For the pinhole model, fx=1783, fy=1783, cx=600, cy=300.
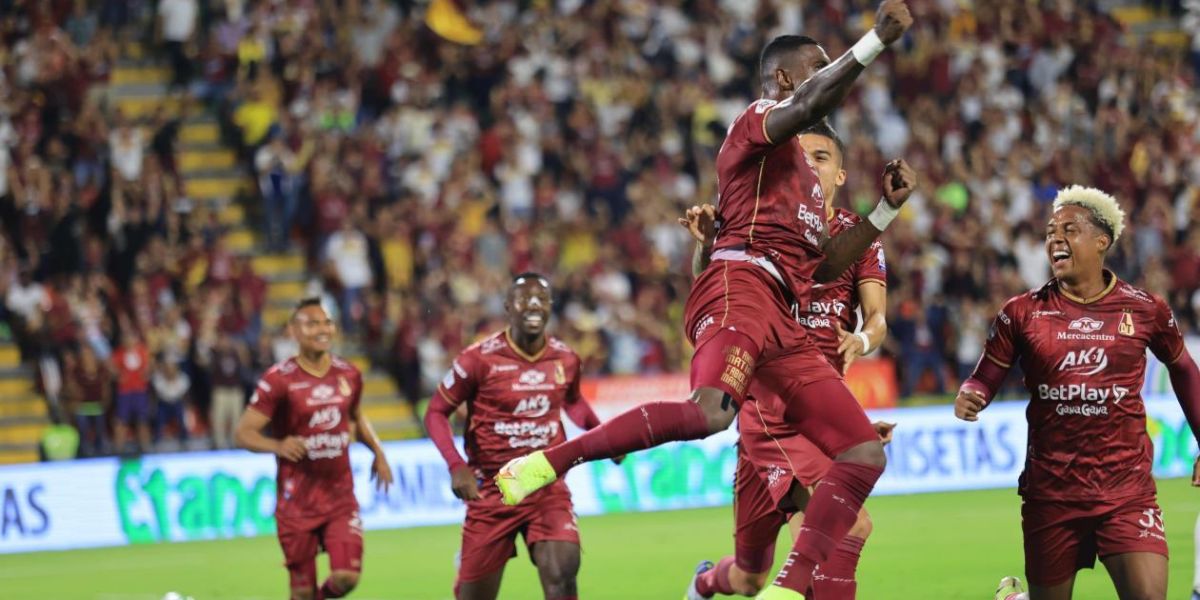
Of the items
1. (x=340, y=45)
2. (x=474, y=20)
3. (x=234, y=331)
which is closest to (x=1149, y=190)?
(x=474, y=20)

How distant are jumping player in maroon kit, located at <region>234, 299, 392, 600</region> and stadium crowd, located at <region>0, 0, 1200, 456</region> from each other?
29.7 feet

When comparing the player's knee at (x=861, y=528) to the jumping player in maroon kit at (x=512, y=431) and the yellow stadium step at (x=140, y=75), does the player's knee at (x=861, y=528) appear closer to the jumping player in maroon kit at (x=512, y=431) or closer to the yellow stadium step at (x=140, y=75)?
the jumping player in maroon kit at (x=512, y=431)

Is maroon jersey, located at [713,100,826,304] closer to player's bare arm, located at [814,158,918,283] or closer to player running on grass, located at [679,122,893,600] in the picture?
player running on grass, located at [679,122,893,600]

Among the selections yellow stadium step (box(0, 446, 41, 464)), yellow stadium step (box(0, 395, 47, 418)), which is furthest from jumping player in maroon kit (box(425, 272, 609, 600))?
yellow stadium step (box(0, 395, 47, 418))

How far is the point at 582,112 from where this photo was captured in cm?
2591

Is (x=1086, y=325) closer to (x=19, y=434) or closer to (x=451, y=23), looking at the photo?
(x=19, y=434)

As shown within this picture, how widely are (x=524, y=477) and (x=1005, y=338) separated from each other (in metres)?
2.67

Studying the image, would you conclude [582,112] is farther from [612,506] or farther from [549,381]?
[549,381]

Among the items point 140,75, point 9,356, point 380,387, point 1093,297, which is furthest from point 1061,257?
point 140,75

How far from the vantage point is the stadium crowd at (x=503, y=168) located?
70.7ft

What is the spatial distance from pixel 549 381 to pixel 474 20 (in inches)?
644

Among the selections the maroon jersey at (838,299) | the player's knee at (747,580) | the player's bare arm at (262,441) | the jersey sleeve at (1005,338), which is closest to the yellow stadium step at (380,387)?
the player's bare arm at (262,441)

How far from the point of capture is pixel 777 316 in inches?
306

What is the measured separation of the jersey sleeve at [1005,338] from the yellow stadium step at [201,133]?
711 inches
